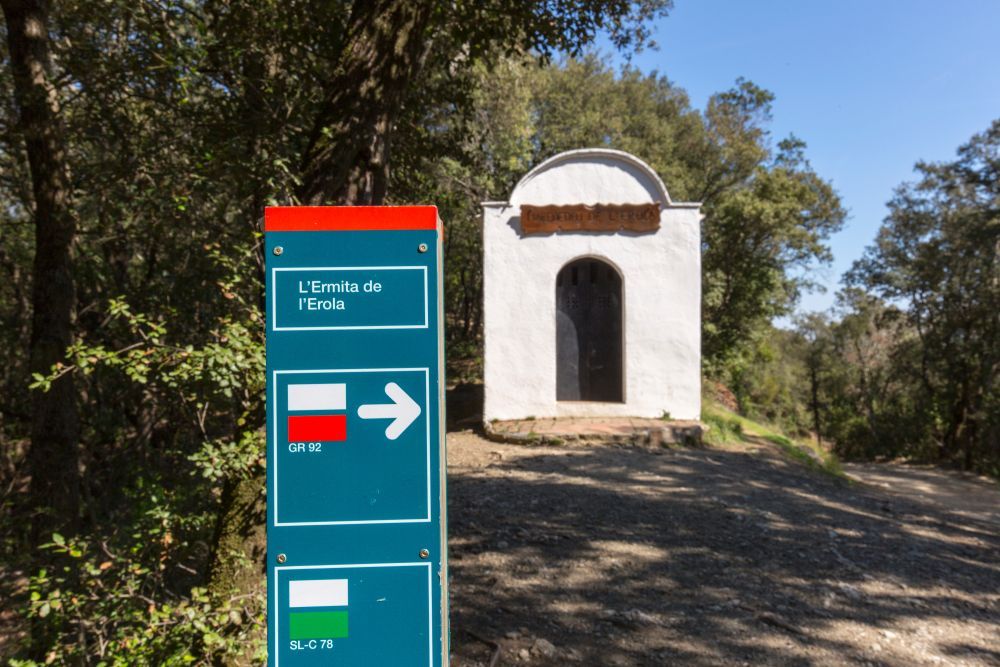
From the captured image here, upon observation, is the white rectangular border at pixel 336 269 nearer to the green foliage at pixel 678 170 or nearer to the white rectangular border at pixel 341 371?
the white rectangular border at pixel 341 371

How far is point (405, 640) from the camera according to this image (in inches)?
75.1

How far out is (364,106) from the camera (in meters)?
4.25

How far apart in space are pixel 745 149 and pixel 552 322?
1443 cm

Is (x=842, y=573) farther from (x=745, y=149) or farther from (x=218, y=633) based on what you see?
(x=745, y=149)

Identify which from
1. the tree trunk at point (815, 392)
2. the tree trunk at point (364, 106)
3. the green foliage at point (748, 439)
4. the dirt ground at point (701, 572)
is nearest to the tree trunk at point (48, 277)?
the tree trunk at point (364, 106)

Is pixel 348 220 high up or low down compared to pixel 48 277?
down

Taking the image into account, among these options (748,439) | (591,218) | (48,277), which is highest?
(591,218)

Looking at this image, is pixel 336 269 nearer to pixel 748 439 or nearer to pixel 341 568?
pixel 341 568

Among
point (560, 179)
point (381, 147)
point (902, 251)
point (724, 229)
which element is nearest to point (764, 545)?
point (381, 147)

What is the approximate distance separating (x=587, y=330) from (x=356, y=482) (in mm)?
9169

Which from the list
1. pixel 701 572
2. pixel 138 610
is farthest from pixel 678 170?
pixel 138 610

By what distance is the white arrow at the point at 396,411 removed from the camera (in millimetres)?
1913

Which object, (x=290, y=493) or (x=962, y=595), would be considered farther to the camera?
(x=962, y=595)

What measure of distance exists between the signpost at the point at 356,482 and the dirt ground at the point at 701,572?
1817 millimetres
